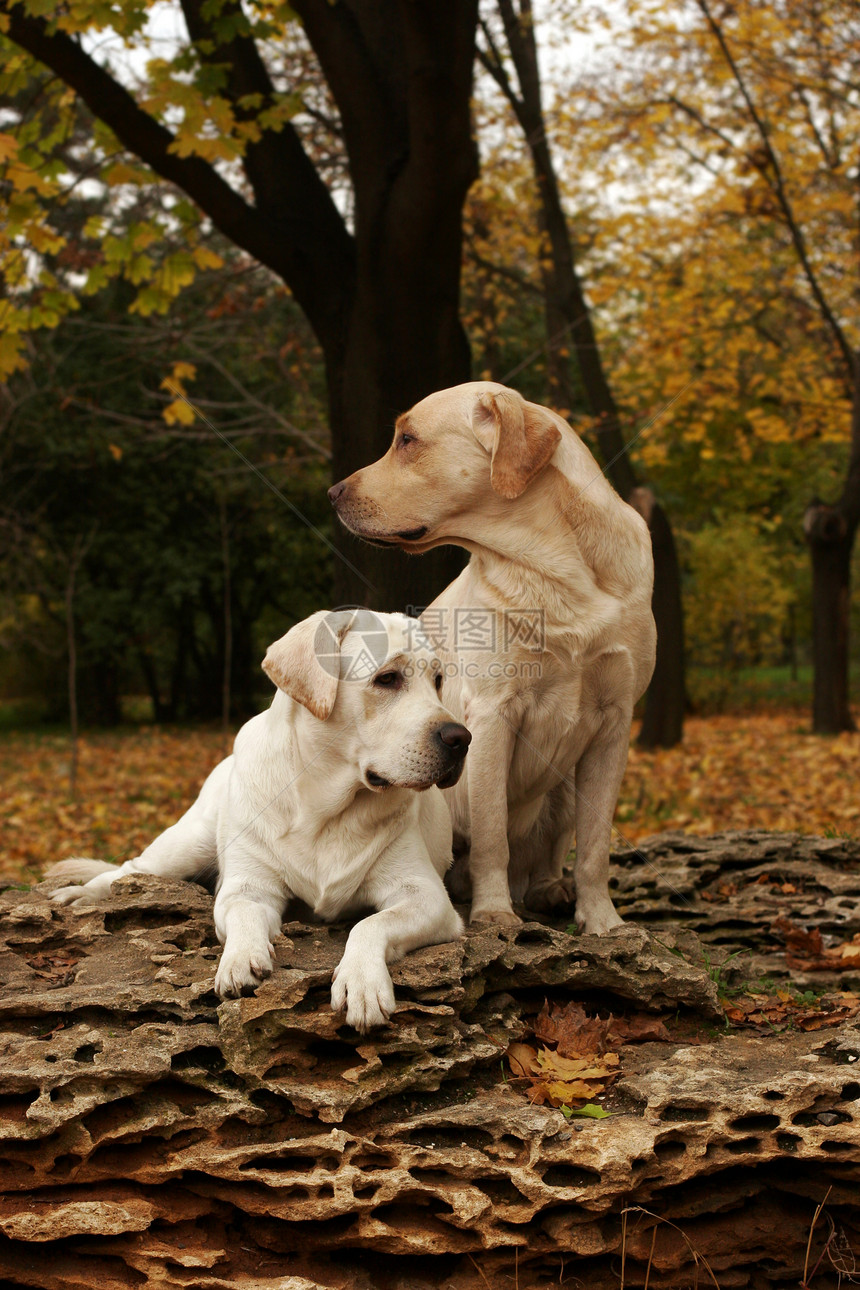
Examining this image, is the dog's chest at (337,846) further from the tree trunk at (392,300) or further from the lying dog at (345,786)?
the tree trunk at (392,300)

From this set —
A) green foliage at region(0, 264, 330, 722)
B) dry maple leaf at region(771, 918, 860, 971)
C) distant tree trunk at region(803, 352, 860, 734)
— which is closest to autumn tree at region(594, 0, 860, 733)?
distant tree trunk at region(803, 352, 860, 734)

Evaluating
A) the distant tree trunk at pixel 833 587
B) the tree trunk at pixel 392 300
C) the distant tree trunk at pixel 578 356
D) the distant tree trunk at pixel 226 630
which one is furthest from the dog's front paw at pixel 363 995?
the distant tree trunk at pixel 833 587

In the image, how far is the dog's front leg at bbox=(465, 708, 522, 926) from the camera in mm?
3959

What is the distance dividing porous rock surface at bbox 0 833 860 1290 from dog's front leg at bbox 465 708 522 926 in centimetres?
71

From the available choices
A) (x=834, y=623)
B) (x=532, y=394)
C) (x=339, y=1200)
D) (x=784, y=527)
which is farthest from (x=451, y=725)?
(x=784, y=527)

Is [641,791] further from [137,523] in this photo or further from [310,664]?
[137,523]

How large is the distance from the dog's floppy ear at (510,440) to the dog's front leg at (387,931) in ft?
4.42

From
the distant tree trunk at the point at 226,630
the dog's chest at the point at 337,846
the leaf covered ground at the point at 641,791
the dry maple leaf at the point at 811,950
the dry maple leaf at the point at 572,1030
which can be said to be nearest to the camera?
the dry maple leaf at the point at 572,1030

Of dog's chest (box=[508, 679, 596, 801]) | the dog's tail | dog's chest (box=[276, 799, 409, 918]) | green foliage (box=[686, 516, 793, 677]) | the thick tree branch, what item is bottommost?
the dog's tail

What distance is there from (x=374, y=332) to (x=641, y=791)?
526 centimetres

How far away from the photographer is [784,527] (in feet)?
98.5

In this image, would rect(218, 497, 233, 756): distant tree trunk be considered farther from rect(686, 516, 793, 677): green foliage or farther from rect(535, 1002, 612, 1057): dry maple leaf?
rect(686, 516, 793, 677): green foliage

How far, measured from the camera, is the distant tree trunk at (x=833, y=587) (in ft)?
46.0

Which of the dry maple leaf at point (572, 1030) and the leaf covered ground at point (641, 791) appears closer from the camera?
the dry maple leaf at point (572, 1030)
